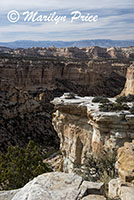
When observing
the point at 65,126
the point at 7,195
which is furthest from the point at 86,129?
the point at 7,195

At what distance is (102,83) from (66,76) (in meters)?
11.8

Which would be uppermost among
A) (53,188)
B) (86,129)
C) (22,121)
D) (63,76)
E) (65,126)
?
(63,76)

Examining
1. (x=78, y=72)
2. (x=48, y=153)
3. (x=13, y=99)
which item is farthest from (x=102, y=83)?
(x=48, y=153)

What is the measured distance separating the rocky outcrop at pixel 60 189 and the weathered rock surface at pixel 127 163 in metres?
1.03

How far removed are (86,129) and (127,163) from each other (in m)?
7.82

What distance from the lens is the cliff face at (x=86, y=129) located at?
1210cm

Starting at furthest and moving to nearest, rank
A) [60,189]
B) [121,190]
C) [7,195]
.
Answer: [7,195]
[121,190]
[60,189]

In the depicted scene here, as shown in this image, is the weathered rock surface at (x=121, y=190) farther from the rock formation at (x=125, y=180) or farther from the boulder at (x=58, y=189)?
the boulder at (x=58, y=189)

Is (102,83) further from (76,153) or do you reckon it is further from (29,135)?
(76,153)

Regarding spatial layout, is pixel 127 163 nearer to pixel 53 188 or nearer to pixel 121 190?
pixel 121 190

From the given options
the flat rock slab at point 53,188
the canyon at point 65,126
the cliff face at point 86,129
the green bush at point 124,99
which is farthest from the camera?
the green bush at point 124,99

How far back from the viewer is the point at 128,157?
7.01 metres

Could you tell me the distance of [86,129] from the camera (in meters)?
14.5

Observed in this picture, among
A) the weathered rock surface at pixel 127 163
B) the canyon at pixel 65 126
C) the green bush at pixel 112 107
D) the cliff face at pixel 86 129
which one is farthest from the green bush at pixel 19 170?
A: the weathered rock surface at pixel 127 163
